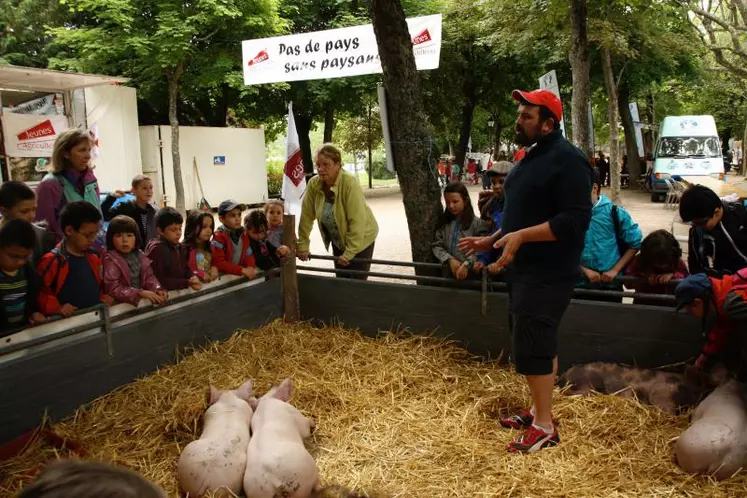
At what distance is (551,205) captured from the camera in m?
3.29

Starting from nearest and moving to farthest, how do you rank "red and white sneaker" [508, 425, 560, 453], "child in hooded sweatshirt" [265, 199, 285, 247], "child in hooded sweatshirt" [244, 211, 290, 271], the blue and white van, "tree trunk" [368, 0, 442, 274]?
"red and white sneaker" [508, 425, 560, 453] → "tree trunk" [368, 0, 442, 274] → "child in hooded sweatshirt" [244, 211, 290, 271] → "child in hooded sweatshirt" [265, 199, 285, 247] → the blue and white van

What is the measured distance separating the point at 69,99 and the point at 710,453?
13100mm

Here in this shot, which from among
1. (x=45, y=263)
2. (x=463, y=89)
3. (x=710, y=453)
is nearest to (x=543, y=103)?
(x=710, y=453)

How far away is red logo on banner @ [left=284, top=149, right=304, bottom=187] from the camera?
7.50m

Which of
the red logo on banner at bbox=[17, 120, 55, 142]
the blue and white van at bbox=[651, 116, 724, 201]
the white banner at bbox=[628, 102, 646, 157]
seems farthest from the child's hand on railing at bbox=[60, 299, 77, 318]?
the white banner at bbox=[628, 102, 646, 157]

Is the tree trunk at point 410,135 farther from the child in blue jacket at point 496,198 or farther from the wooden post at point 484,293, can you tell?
the wooden post at point 484,293

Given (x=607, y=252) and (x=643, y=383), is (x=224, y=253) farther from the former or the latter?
(x=643, y=383)

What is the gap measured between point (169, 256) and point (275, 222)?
1.34 metres

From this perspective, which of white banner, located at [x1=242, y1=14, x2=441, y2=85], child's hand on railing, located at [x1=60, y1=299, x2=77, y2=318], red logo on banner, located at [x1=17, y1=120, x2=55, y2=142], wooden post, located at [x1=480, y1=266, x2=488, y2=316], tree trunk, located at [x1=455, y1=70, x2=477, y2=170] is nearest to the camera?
child's hand on railing, located at [x1=60, y1=299, x2=77, y2=318]

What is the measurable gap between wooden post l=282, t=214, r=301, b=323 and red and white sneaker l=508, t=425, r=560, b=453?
103 inches

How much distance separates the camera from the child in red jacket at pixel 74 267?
3.87 m

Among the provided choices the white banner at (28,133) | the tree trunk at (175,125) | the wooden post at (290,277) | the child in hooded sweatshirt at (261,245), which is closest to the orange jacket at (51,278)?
the child in hooded sweatshirt at (261,245)

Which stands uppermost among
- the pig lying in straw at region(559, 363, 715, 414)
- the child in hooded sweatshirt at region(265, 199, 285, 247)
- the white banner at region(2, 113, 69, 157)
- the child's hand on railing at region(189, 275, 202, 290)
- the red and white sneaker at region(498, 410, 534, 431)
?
the white banner at region(2, 113, 69, 157)

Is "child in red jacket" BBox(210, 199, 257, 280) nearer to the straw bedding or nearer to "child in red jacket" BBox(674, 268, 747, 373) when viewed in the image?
the straw bedding
